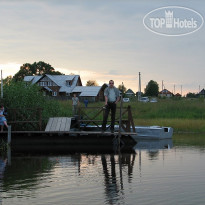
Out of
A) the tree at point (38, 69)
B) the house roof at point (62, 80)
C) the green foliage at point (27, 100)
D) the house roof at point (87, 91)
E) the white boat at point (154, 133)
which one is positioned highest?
the tree at point (38, 69)

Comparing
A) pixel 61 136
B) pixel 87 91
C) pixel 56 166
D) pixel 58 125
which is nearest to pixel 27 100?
pixel 58 125

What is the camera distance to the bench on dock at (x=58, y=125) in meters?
22.1

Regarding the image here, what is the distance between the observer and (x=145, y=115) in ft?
143

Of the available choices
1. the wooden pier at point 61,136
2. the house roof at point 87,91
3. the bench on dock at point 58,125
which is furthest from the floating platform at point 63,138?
the house roof at point 87,91

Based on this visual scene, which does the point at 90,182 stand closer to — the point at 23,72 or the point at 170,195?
the point at 170,195

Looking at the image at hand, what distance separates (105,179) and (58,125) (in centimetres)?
1074

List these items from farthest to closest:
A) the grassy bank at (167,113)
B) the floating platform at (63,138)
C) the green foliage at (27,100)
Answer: the grassy bank at (167,113), the green foliage at (27,100), the floating platform at (63,138)

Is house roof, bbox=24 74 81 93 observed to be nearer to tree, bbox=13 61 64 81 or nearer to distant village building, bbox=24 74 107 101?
distant village building, bbox=24 74 107 101

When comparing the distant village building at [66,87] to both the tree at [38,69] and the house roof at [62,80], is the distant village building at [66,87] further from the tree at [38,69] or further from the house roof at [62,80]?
the tree at [38,69]

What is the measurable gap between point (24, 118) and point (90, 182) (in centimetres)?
1256

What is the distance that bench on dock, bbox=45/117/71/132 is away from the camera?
22094 mm

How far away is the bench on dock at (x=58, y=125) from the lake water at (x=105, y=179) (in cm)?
393

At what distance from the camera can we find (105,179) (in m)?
11.9

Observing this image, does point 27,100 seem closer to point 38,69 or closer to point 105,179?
point 105,179
